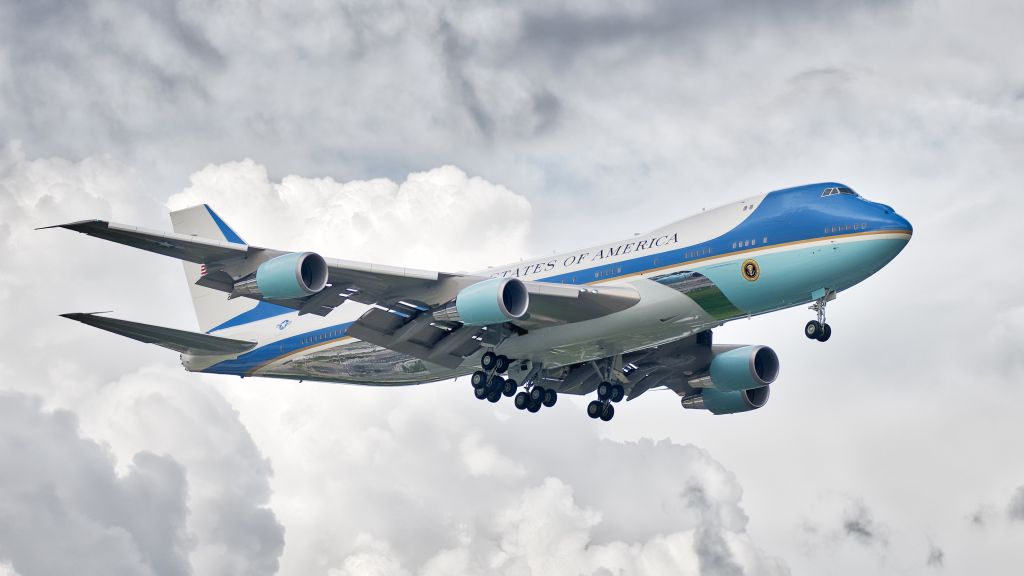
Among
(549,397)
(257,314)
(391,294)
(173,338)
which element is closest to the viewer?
(391,294)

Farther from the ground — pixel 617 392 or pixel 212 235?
pixel 212 235

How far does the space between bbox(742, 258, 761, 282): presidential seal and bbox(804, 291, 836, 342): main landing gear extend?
223 centimetres

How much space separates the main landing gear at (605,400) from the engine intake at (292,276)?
45.1ft

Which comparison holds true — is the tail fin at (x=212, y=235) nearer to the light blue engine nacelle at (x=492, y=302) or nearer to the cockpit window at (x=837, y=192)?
the light blue engine nacelle at (x=492, y=302)

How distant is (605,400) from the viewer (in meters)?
47.1

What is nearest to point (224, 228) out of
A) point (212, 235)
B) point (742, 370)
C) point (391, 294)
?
point (212, 235)

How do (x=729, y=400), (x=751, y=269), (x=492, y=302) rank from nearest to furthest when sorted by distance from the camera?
(x=751, y=269)
(x=492, y=302)
(x=729, y=400)

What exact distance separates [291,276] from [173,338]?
1302 cm

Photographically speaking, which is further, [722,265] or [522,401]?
[522,401]

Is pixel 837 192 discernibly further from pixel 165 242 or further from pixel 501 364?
pixel 165 242

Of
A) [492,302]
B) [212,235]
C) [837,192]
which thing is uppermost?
[212,235]

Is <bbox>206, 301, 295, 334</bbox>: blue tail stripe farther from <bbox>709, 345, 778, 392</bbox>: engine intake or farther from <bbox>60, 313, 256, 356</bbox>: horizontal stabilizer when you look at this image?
<bbox>709, 345, 778, 392</bbox>: engine intake

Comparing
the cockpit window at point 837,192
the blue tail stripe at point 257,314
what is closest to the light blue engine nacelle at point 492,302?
the cockpit window at point 837,192

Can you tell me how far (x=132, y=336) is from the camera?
150ft
